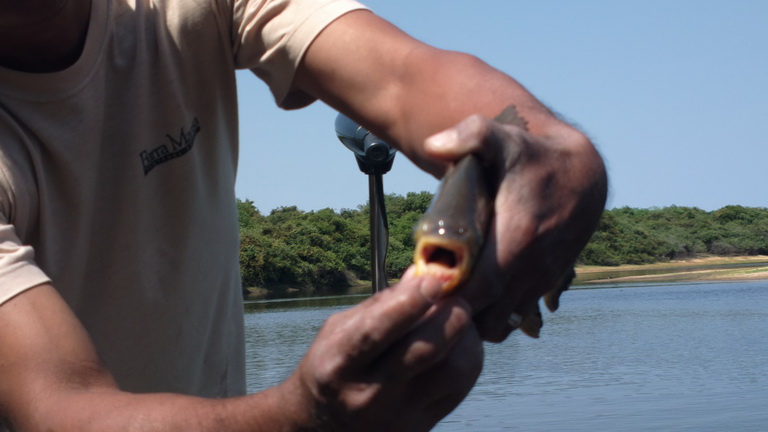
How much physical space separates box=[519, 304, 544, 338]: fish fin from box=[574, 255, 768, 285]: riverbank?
4722 cm

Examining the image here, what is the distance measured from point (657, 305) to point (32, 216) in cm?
A: 3191

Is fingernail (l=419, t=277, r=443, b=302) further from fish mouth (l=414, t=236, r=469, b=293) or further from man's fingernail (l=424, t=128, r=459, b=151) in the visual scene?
man's fingernail (l=424, t=128, r=459, b=151)

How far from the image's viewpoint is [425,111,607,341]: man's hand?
1212 mm

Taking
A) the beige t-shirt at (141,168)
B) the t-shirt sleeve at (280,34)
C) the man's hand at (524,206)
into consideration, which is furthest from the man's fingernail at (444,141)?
the beige t-shirt at (141,168)

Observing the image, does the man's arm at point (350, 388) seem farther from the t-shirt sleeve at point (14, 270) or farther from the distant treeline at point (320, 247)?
the distant treeline at point (320, 247)

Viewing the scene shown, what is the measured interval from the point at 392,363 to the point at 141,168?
1233 millimetres

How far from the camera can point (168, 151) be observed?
7.18 ft

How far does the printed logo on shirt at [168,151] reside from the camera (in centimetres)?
218

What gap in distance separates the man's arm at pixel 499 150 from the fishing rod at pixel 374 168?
1.41 metres

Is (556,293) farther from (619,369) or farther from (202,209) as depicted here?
(619,369)

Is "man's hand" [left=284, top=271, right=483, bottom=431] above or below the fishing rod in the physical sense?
below

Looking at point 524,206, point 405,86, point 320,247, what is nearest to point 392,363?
point 524,206

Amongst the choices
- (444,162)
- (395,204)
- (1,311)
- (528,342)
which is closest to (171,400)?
(1,311)

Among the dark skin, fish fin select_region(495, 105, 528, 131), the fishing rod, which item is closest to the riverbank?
the fishing rod
